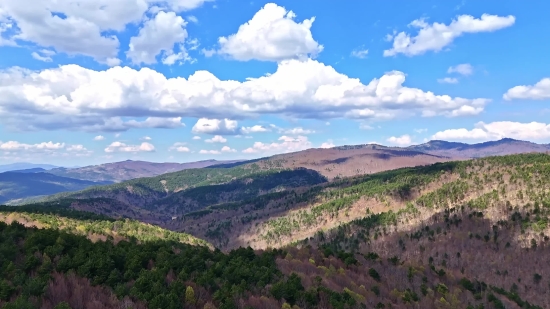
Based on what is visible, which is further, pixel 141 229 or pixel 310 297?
pixel 141 229

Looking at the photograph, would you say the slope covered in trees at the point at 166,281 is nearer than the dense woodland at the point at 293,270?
Yes

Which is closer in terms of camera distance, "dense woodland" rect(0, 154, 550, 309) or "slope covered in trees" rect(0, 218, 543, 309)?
"slope covered in trees" rect(0, 218, 543, 309)

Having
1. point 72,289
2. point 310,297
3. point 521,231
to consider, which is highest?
point 72,289

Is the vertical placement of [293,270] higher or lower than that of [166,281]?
lower

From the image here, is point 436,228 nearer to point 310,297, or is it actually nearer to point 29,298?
point 310,297

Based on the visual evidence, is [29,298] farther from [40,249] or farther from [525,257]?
[525,257]

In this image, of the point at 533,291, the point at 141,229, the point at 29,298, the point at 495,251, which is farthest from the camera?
the point at 141,229

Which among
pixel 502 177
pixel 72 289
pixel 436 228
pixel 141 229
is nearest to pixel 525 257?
pixel 436 228

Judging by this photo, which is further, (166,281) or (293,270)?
(293,270)

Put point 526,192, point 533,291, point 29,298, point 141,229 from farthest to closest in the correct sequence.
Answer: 1. point 141,229
2. point 526,192
3. point 533,291
4. point 29,298

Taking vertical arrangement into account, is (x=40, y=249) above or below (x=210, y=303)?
above
